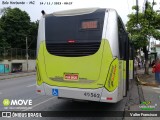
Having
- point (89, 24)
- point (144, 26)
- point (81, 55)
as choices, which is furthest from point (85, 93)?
point (144, 26)

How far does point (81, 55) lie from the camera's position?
8.63 meters

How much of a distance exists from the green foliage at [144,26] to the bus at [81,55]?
63.2ft

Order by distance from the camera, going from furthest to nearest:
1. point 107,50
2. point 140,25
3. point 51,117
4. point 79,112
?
point 140,25 → point 79,112 → point 51,117 → point 107,50

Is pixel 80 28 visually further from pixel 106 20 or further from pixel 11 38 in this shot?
pixel 11 38

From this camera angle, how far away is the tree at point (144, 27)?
27.8 metres

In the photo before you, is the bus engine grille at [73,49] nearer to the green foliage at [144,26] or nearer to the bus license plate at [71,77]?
the bus license plate at [71,77]

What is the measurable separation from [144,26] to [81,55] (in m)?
21.7

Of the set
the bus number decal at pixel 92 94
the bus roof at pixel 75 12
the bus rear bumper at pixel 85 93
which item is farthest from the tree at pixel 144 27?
the bus number decal at pixel 92 94

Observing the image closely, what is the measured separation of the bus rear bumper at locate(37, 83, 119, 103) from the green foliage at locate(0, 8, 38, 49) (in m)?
50.8

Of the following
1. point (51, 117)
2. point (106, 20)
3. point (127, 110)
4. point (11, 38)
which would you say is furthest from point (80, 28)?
point (11, 38)

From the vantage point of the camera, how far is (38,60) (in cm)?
941

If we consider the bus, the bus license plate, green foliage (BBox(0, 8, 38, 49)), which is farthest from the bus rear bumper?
green foliage (BBox(0, 8, 38, 49))

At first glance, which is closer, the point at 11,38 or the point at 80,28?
the point at 80,28

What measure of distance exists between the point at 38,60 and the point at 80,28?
1.73 metres
